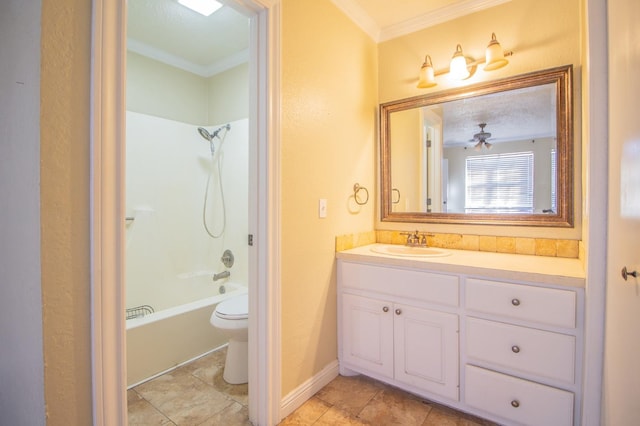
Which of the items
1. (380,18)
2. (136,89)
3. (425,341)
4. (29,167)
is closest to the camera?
(29,167)

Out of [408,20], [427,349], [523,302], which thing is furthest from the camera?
[408,20]

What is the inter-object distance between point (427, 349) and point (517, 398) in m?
0.42

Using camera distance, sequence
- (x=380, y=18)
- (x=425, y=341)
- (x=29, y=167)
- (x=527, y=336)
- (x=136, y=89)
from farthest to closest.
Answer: (x=136, y=89) → (x=380, y=18) → (x=425, y=341) → (x=527, y=336) → (x=29, y=167)

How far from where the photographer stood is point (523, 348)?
137 centimetres

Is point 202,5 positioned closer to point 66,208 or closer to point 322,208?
point 322,208

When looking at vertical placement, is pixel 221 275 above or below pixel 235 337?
above

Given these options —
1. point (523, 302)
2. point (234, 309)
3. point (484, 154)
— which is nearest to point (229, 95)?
point (234, 309)

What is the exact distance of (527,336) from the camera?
136 cm

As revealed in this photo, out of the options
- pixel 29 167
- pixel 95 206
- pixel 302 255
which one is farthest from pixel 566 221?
pixel 29 167

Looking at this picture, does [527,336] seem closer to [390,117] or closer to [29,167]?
[390,117]

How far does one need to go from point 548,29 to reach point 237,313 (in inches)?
97.3

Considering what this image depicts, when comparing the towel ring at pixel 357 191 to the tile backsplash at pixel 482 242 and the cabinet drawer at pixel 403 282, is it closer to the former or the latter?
the tile backsplash at pixel 482 242

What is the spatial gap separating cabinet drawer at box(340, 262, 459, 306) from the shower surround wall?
122 cm

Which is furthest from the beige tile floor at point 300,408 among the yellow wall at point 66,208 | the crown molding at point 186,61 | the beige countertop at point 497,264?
the crown molding at point 186,61
